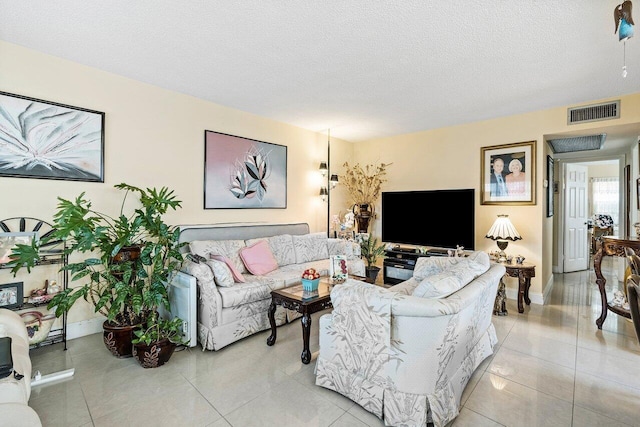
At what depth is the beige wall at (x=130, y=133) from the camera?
2.54 metres

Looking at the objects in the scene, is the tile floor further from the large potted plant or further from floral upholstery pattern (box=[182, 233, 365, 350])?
the large potted plant

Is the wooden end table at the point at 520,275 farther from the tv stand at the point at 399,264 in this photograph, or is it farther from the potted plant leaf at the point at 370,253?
the potted plant leaf at the point at 370,253

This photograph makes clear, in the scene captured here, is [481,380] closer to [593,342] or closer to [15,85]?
[593,342]

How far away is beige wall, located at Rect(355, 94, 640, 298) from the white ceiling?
33cm

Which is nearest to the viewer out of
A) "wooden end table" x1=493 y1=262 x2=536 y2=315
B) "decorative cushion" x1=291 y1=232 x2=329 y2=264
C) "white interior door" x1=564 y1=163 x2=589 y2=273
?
"wooden end table" x1=493 y1=262 x2=536 y2=315

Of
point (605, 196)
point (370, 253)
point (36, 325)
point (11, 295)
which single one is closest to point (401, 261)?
point (370, 253)

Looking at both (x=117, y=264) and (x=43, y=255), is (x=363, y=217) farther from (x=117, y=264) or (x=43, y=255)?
(x=43, y=255)

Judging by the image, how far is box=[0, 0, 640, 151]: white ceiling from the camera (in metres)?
1.98

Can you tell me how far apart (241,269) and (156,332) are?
1122mm

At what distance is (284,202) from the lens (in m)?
4.59

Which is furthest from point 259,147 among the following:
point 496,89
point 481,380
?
point 481,380

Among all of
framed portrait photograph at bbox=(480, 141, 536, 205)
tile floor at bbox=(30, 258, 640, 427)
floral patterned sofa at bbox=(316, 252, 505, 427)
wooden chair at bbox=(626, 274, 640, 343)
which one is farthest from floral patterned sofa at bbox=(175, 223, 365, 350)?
wooden chair at bbox=(626, 274, 640, 343)

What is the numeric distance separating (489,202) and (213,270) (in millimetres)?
3828

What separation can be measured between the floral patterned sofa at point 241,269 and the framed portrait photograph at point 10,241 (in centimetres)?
119
